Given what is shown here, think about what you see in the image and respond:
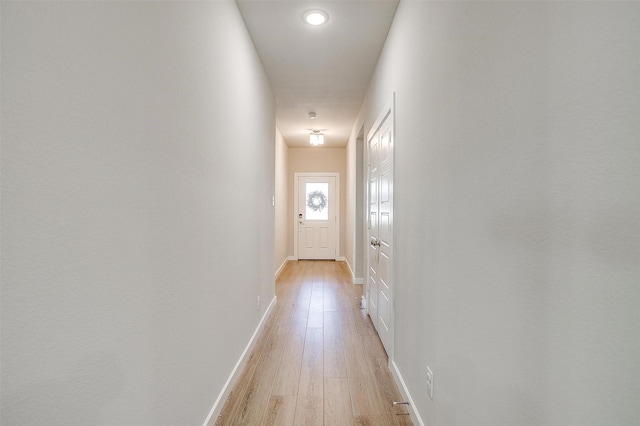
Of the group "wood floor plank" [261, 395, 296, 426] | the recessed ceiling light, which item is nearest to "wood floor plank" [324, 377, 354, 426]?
"wood floor plank" [261, 395, 296, 426]

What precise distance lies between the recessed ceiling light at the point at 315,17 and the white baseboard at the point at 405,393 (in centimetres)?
248

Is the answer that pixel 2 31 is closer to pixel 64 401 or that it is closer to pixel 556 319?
pixel 64 401

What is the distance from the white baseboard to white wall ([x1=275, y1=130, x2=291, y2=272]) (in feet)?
12.2

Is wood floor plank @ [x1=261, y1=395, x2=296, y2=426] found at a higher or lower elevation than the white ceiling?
lower

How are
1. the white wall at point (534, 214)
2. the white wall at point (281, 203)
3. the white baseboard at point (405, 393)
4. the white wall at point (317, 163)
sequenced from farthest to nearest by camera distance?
1. the white wall at point (317, 163)
2. the white wall at point (281, 203)
3. the white baseboard at point (405, 393)
4. the white wall at point (534, 214)

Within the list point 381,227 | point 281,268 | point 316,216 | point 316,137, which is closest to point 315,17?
point 381,227

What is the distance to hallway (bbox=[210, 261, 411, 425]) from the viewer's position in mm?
1843

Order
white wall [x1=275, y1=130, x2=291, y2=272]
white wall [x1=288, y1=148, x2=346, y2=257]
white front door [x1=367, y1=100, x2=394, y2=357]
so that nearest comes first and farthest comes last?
1. white front door [x1=367, y1=100, x2=394, y2=357]
2. white wall [x1=275, y1=130, x2=291, y2=272]
3. white wall [x1=288, y1=148, x2=346, y2=257]

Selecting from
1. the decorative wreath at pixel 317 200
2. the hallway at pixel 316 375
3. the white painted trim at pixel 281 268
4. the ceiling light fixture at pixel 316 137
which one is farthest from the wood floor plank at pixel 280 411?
the decorative wreath at pixel 317 200

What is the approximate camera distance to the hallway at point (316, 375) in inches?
72.6

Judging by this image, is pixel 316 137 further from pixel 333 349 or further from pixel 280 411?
pixel 280 411

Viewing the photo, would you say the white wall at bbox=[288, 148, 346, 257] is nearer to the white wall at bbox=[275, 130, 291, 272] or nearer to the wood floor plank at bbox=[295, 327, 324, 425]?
the white wall at bbox=[275, 130, 291, 272]

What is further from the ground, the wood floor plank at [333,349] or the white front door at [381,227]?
the white front door at [381,227]

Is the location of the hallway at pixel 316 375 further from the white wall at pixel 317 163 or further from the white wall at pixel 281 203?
the white wall at pixel 317 163
